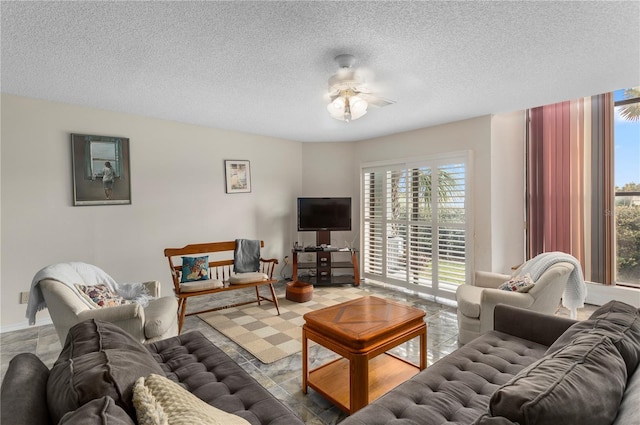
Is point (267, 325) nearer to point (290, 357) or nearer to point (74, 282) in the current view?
point (290, 357)

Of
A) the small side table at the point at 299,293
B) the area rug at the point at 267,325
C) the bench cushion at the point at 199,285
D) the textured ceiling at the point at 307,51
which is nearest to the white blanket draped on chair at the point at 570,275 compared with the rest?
the textured ceiling at the point at 307,51

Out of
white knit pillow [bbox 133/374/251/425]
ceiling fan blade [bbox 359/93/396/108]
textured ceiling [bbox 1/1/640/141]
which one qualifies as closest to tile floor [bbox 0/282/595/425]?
white knit pillow [bbox 133/374/251/425]

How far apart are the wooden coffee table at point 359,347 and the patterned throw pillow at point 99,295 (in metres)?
1.65

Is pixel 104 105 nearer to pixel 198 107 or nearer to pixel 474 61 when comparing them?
pixel 198 107

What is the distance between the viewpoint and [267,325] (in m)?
3.38

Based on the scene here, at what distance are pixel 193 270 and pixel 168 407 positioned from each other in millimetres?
2897

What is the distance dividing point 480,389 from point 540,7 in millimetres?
2075

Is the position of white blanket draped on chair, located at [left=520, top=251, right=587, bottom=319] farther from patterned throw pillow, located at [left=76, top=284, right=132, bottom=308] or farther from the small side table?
patterned throw pillow, located at [left=76, top=284, right=132, bottom=308]

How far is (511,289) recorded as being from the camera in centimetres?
A: 275

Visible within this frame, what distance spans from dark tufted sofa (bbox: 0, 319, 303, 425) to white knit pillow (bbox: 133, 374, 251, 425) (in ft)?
0.13

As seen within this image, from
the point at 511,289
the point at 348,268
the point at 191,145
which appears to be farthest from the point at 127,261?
the point at 511,289

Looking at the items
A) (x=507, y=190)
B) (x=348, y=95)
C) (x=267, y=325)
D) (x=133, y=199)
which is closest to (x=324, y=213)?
(x=267, y=325)

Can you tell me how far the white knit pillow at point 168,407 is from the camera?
2.80 ft

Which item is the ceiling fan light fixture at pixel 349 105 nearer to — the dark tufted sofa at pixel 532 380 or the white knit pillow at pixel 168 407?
the dark tufted sofa at pixel 532 380
